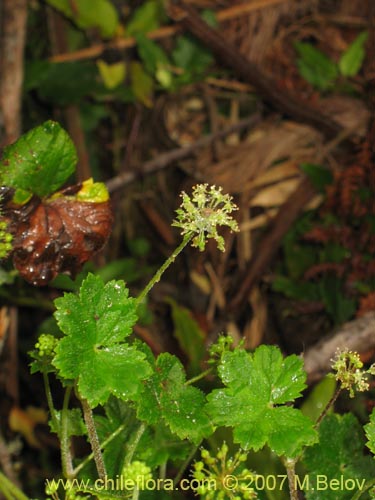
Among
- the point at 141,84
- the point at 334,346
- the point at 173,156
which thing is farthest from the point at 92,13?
the point at 334,346

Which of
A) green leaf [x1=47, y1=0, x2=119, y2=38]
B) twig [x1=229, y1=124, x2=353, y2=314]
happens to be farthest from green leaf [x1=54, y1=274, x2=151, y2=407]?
green leaf [x1=47, y1=0, x2=119, y2=38]

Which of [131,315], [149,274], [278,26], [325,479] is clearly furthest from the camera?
[278,26]

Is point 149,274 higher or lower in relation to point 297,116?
lower

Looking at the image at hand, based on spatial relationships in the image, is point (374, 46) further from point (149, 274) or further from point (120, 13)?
point (149, 274)

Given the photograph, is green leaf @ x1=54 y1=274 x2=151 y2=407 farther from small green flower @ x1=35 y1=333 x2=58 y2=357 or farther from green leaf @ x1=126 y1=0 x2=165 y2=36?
green leaf @ x1=126 y1=0 x2=165 y2=36

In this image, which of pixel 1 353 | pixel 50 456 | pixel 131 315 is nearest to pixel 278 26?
pixel 1 353

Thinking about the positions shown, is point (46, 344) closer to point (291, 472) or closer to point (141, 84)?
point (291, 472)
